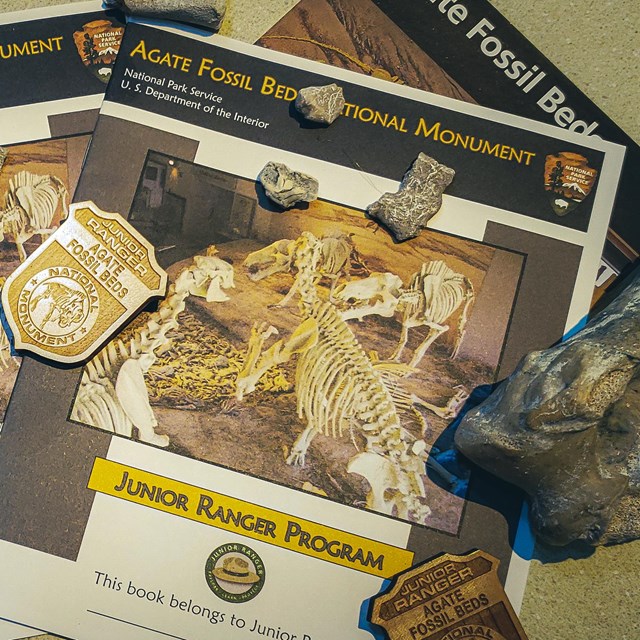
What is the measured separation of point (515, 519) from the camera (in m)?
1.58

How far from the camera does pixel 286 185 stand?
1.62m

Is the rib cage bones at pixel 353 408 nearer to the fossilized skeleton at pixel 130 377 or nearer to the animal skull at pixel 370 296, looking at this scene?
the animal skull at pixel 370 296

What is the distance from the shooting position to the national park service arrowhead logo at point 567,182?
168 centimetres

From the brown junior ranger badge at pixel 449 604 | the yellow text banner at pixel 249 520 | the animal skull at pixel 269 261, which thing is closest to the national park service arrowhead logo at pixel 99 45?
the animal skull at pixel 269 261

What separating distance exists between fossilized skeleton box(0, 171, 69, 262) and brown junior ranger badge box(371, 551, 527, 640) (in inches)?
45.5

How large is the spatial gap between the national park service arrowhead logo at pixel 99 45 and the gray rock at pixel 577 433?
1.22 m

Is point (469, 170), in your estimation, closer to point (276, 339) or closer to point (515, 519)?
point (276, 339)

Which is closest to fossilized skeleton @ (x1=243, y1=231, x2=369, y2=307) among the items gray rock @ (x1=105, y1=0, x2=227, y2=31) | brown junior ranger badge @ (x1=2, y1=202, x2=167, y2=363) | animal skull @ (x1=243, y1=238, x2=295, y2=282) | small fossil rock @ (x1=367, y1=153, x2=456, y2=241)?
animal skull @ (x1=243, y1=238, x2=295, y2=282)

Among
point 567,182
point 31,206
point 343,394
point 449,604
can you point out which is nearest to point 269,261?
point 343,394

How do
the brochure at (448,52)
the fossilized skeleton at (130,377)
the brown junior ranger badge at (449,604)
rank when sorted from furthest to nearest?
the brochure at (448,52) → the fossilized skeleton at (130,377) → the brown junior ranger badge at (449,604)

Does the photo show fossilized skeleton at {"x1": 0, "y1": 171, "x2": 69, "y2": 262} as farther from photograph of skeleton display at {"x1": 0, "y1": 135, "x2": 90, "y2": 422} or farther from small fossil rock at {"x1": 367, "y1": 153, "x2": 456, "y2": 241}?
small fossil rock at {"x1": 367, "y1": 153, "x2": 456, "y2": 241}

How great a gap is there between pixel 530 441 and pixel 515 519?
28 cm

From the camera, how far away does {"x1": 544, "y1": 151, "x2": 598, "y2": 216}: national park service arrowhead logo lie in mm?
1678

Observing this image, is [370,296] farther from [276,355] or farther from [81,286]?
[81,286]
